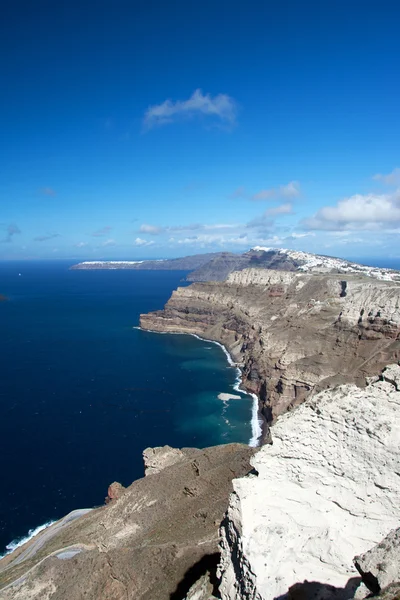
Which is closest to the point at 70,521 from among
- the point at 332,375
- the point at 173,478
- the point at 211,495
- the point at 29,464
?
the point at 173,478

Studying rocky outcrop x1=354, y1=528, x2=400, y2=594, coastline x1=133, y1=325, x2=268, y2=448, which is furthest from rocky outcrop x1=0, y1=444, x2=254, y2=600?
coastline x1=133, y1=325, x2=268, y2=448

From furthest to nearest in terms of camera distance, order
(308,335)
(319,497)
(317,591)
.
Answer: (308,335) < (319,497) < (317,591)

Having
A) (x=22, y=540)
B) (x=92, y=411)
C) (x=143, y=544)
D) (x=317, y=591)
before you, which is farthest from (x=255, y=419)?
(x=317, y=591)

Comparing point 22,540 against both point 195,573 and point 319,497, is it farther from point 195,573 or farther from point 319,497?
point 319,497

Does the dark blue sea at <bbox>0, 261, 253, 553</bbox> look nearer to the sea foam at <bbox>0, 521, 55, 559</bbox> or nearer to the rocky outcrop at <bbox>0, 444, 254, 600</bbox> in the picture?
the sea foam at <bbox>0, 521, 55, 559</bbox>

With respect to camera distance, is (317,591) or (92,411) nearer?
(317,591)

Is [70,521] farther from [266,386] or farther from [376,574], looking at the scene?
[266,386]

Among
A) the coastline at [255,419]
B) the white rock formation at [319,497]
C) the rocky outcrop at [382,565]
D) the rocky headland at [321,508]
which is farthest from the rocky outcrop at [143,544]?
the coastline at [255,419]
